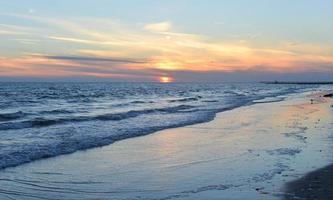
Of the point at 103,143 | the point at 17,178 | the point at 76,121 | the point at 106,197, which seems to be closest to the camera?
the point at 106,197

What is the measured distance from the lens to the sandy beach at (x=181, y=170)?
363 inches

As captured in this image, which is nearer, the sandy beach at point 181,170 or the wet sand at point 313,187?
the wet sand at point 313,187

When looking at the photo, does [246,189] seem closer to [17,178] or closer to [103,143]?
[17,178]

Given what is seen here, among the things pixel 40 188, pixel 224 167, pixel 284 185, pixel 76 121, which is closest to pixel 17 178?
pixel 40 188

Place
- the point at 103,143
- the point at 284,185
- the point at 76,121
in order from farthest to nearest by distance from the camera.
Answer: the point at 76,121 < the point at 103,143 < the point at 284,185

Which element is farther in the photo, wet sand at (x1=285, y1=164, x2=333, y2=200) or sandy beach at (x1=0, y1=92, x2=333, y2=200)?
sandy beach at (x1=0, y1=92, x2=333, y2=200)

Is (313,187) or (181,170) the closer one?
(313,187)

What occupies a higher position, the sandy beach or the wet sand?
the wet sand

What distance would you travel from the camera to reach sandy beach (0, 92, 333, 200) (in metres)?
9.23

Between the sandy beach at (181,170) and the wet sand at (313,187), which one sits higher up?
the wet sand at (313,187)

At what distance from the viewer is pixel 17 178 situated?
10594mm

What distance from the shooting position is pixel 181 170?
11484 millimetres

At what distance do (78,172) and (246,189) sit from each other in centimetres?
416

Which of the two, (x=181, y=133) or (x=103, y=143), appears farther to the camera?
(x=181, y=133)
